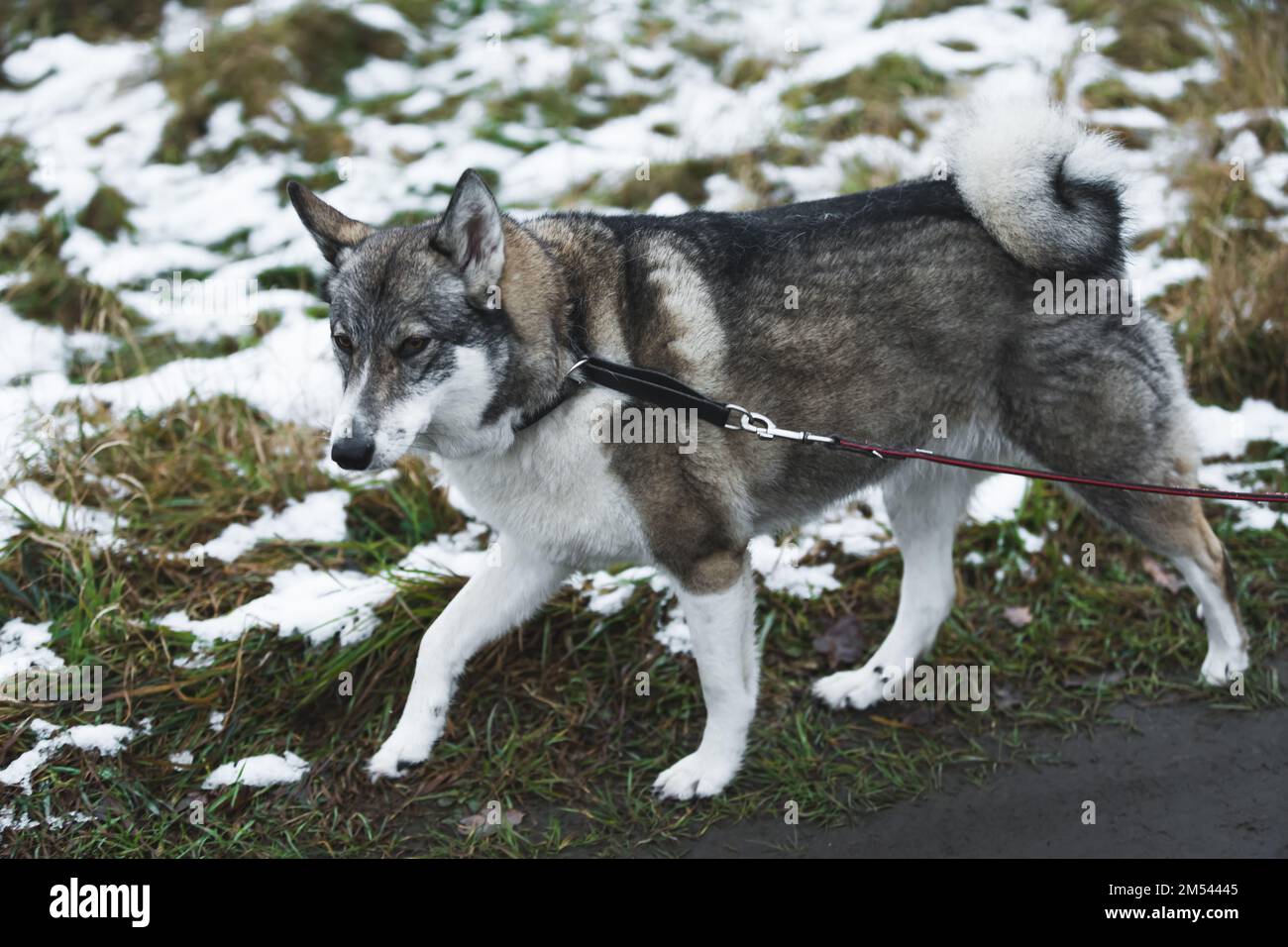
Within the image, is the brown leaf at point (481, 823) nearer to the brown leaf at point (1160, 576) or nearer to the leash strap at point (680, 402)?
the leash strap at point (680, 402)

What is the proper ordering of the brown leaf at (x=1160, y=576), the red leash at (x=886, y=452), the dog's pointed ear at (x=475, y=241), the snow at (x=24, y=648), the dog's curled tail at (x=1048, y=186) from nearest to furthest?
the dog's pointed ear at (x=475, y=241)
the red leash at (x=886, y=452)
the dog's curled tail at (x=1048, y=186)
the snow at (x=24, y=648)
the brown leaf at (x=1160, y=576)

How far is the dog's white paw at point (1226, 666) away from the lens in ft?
12.9

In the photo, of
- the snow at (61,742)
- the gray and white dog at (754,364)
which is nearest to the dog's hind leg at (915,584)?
the gray and white dog at (754,364)

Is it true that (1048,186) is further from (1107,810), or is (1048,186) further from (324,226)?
(324,226)

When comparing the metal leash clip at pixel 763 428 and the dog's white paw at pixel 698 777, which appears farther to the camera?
the dog's white paw at pixel 698 777

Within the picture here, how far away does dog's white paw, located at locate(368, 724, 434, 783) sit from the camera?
358cm

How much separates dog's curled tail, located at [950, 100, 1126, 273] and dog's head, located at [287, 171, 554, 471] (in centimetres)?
159

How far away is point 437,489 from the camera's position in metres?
4.63

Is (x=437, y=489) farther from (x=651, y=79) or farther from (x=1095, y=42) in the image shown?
(x=1095, y=42)

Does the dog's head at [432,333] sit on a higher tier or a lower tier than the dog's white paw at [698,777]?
higher

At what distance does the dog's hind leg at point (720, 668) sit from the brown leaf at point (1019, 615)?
53.0 inches
